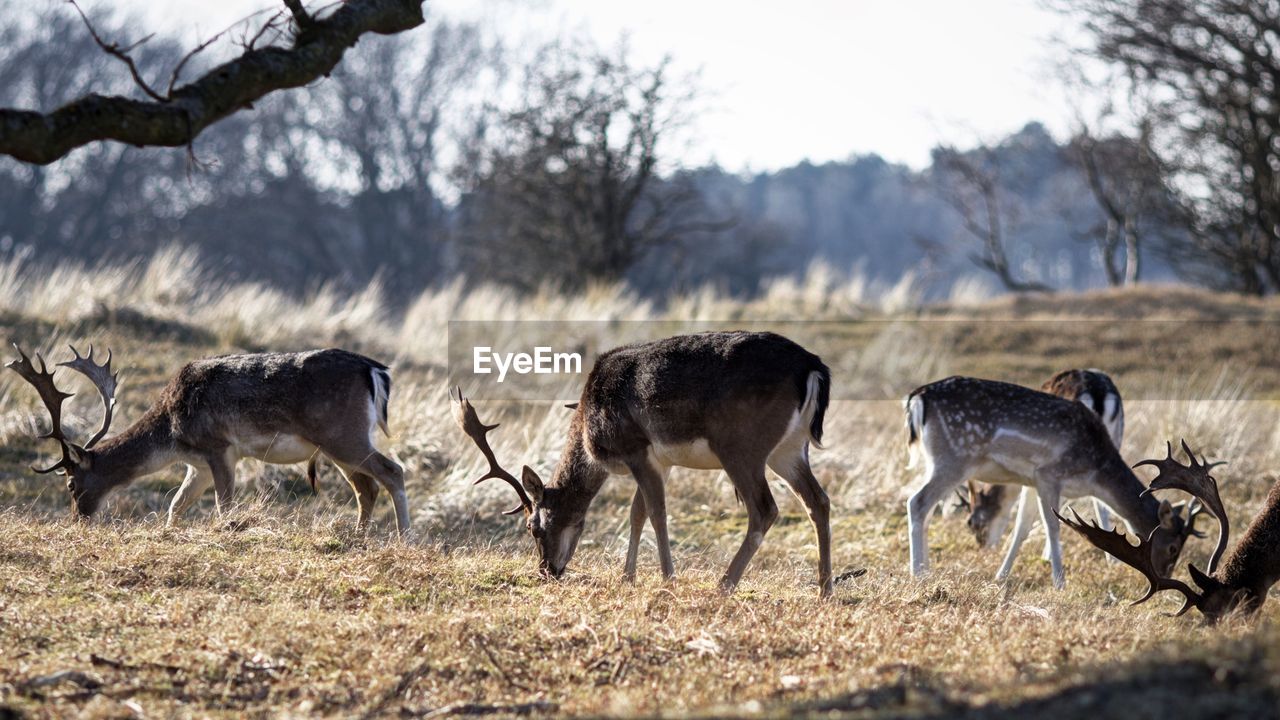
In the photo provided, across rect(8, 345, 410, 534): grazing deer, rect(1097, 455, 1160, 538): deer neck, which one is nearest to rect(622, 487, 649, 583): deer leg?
rect(8, 345, 410, 534): grazing deer

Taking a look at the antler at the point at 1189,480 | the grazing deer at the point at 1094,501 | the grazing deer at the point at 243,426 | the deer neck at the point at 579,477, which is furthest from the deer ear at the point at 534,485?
the grazing deer at the point at 1094,501

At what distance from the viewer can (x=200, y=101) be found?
6.36 m

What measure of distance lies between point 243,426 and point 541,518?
2324 millimetres

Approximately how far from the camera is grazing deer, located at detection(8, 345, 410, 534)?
8.98 metres

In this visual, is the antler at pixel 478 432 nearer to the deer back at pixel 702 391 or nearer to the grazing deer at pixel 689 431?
the grazing deer at pixel 689 431

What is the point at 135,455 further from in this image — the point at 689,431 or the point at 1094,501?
the point at 1094,501

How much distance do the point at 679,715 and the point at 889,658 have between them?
63.3 inches

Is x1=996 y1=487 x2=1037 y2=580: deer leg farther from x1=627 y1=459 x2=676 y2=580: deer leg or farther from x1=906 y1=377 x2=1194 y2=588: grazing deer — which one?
x1=627 y1=459 x2=676 y2=580: deer leg

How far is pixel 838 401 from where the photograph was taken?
51.0ft

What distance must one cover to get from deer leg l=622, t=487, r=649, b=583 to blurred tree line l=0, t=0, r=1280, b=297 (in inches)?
147

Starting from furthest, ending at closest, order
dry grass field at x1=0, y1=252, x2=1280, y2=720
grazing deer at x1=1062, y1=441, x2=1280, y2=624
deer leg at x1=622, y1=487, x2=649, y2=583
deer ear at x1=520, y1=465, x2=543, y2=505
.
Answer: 1. deer ear at x1=520, y1=465, x2=543, y2=505
2. deer leg at x1=622, y1=487, x2=649, y2=583
3. grazing deer at x1=1062, y1=441, x2=1280, y2=624
4. dry grass field at x1=0, y1=252, x2=1280, y2=720

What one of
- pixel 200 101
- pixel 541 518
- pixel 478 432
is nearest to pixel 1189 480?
pixel 541 518

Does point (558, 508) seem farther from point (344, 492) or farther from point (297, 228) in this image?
point (297, 228)

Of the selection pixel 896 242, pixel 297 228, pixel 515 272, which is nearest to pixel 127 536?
pixel 515 272
